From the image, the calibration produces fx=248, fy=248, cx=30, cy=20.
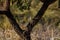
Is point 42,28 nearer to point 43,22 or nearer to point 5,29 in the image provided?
point 43,22

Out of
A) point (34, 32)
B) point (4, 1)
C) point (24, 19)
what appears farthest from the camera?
point (24, 19)

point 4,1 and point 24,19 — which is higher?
point 4,1

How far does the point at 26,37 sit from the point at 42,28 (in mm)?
3106

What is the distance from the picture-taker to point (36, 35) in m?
6.55

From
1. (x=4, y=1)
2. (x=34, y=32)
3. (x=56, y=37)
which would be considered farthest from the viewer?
(x=34, y=32)

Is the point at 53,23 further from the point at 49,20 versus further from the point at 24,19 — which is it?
the point at 24,19

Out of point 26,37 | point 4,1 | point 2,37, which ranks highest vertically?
point 4,1

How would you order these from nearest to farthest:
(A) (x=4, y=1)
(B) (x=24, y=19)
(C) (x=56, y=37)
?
(A) (x=4, y=1)
(C) (x=56, y=37)
(B) (x=24, y=19)

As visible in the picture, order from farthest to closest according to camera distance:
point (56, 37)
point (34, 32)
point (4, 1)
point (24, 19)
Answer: point (24, 19)
point (34, 32)
point (56, 37)
point (4, 1)

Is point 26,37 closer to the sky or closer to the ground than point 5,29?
closer to the sky

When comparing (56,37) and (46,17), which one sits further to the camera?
(46,17)

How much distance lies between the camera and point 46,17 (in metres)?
7.09

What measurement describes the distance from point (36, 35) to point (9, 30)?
28.8 inches

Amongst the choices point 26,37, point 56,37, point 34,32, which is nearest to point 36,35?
point 34,32
